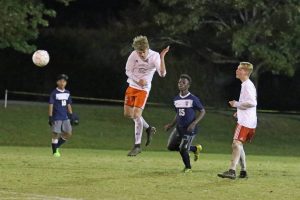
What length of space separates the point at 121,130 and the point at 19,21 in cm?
673

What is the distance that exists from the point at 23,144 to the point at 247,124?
63.5 ft

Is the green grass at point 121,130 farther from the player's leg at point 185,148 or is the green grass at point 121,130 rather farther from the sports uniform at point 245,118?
the sports uniform at point 245,118

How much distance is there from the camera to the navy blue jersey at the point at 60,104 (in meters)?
22.9

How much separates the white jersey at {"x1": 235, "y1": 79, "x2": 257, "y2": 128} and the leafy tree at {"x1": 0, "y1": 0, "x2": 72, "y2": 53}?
2239cm

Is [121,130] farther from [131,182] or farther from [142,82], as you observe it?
[131,182]

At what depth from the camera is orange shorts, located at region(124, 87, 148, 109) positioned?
18344 mm

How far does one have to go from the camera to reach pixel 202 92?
154 feet

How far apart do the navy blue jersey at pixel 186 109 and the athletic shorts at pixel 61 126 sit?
265 inches

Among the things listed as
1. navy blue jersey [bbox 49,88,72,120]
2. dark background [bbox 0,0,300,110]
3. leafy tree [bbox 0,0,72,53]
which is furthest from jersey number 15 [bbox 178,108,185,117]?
dark background [bbox 0,0,300,110]

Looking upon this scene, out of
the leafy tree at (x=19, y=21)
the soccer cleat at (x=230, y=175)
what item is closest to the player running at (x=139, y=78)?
the soccer cleat at (x=230, y=175)

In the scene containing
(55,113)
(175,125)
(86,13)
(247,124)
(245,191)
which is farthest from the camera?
(86,13)

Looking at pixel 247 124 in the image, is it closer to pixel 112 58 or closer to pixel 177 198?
pixel 177 198

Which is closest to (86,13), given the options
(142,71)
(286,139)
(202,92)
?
(202,92)

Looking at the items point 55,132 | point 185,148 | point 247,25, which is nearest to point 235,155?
point 185,148
